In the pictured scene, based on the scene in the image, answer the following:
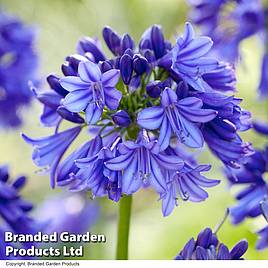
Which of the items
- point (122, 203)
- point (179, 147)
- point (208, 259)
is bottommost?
point (208, 259)

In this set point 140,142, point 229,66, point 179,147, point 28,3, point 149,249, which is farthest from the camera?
point 28,3

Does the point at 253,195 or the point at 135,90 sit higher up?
the point at 135,90

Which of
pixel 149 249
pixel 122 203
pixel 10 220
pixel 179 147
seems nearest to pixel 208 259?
pixel 122 203

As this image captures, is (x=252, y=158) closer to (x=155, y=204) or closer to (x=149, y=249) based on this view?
(x=149, y=249)

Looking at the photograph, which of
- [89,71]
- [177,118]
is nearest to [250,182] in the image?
[177,118]

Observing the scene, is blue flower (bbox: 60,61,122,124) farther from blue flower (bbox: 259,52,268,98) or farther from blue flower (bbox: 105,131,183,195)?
blue flower (bbox: 259,52,268,98)

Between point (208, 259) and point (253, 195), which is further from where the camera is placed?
point (253, 195)

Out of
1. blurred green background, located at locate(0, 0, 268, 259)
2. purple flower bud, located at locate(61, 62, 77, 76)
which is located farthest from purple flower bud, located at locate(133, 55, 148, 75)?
blurred green background, located at locate(0, 0, 268, 259)
